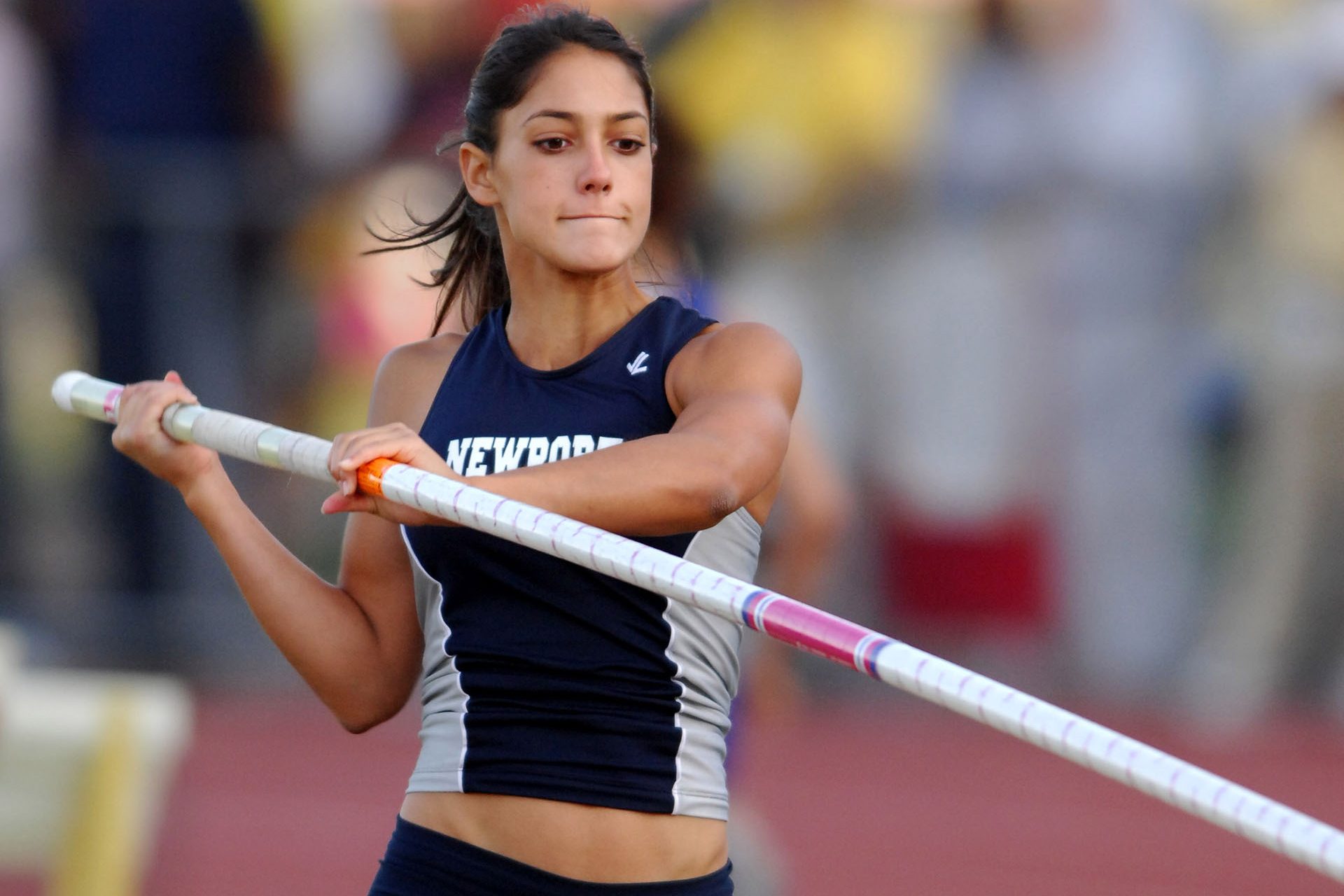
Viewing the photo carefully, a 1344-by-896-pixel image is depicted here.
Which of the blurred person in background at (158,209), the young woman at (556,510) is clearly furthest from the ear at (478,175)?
the blurred person in background at (158,209)

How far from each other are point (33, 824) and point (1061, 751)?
3606 mm

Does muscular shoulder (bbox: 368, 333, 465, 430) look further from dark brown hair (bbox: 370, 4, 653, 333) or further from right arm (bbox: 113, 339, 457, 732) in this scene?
dark brown hair (bbox: 370, 4, 653, 333)

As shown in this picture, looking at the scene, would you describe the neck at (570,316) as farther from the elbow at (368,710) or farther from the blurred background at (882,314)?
the blurred background at (882,314)

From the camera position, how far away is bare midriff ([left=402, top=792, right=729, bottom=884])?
2.92 metres

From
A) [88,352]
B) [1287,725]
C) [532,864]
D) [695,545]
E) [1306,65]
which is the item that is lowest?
[532,864]

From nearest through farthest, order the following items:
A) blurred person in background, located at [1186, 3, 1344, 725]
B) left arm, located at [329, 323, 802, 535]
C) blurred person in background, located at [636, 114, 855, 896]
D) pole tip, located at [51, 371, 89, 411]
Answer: left arm, located at [329, 323, 802, 535], pole tip, located at [51, 371, 89, 411], blurred person in background, located at [636, 114, 855, 896], blurred person in background, located at [1186, 3, 1344, 725]

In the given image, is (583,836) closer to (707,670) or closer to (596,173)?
(707,670)

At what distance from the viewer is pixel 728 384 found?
2.99m

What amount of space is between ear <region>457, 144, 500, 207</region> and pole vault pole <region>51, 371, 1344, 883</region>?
20.0 inches

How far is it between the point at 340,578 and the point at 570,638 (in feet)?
1.73

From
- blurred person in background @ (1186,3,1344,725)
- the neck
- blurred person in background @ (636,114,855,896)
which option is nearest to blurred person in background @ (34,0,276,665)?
blurred person in background @ (636,114,855,896)

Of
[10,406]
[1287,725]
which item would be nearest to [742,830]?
[1287,725]

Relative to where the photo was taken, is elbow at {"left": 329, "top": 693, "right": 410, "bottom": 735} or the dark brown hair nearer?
the dark brown hair

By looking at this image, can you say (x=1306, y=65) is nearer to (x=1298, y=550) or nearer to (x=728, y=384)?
(x=1298, y=550)
